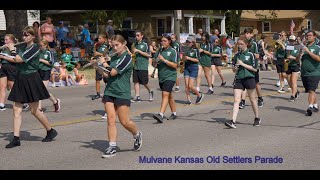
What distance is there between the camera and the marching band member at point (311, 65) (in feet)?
37.4

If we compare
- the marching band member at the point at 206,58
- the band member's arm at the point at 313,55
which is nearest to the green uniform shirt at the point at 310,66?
the band member's arm at the point at 313,55

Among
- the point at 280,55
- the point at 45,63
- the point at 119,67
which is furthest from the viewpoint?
the point at 280,55

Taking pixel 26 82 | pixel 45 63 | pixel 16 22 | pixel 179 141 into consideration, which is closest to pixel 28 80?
pixel 26 82

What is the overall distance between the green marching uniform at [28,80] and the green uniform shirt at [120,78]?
1585 mm

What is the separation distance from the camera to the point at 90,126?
1062cm

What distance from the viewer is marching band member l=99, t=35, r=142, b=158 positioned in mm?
7758

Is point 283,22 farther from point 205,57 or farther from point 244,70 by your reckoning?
point 244,70

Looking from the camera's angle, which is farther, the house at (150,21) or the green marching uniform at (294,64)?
the house at (150,21)

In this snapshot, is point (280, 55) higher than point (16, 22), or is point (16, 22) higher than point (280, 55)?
point (16, 22)

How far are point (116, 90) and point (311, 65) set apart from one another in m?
5.68

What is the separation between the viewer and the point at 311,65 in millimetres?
11602

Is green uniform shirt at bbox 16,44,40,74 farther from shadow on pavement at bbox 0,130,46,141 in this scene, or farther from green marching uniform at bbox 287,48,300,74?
green marching uniform at bbox 287,48,300,74

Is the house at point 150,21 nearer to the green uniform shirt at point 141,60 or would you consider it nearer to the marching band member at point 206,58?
the marching band member at point 206,58
